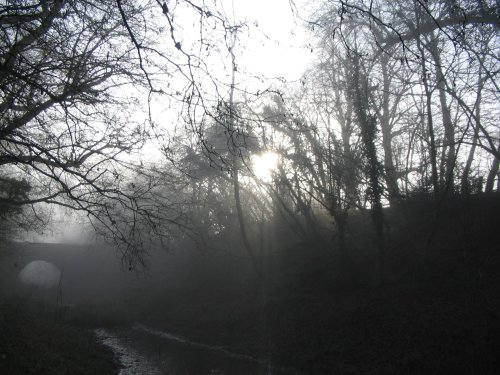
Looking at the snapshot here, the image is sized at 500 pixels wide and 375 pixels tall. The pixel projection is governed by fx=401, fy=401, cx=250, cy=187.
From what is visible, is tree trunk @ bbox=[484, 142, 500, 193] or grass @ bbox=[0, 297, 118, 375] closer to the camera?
grass @ bbox=[0, 297, 118, 375]

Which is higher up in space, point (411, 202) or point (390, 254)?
point (411, 202)

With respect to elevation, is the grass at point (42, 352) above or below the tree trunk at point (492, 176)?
below

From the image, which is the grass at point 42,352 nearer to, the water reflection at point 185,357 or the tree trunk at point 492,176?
the water reflection at point 185,357

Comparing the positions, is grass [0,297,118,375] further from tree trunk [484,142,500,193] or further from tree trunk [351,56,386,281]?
tree trunk [484,142,500,193]

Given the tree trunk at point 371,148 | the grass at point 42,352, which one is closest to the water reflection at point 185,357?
the grass at point 42,352

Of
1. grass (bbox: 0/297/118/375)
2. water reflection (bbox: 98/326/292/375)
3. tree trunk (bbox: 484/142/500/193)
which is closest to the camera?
grass (bbox: 0/297/118/375)

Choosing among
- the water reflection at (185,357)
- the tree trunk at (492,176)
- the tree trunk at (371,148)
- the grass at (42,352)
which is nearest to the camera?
the grass at (42,352)

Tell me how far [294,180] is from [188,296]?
38.1 feet

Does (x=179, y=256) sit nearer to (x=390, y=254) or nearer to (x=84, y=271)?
(x=390, y=254)

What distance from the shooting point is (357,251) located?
696 inches

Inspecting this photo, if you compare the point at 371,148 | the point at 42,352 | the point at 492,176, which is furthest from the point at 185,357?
the point at 492,176

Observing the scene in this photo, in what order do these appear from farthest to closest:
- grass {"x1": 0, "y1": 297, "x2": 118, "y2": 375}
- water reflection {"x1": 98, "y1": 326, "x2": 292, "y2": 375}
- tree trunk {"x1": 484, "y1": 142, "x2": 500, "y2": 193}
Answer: tree trunk {"x1": 484, "y1": 142, "x2": 500, "y2": 193} → water reflection {"x1": 98, "y1": 326, "x2": 292, "y2": 375} → grass {"x1": 0, "y1": 297, "x2": 118, "y2": 375}

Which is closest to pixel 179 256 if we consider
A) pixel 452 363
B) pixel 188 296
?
pixel 188 296

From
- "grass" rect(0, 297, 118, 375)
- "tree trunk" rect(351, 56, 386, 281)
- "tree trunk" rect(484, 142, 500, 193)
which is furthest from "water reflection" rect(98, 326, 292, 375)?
"tree trunk" rect(484, 142, 500, 193)
